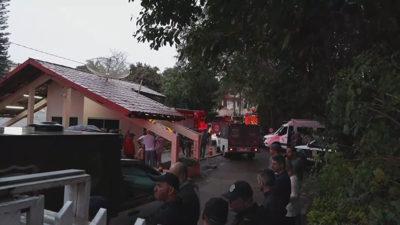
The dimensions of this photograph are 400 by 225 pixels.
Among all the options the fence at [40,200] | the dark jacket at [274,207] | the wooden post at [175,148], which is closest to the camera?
the fence at [40,200]

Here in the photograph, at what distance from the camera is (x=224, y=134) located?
22.5m

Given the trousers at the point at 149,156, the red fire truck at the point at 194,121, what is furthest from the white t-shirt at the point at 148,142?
the red fire truck at the point at 194,121

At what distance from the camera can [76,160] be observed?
2.96 meters

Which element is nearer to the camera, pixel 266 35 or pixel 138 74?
pixel 266 35

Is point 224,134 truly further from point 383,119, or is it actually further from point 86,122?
point 383,119

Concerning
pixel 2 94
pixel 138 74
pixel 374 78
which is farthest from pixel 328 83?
pixel 138 74

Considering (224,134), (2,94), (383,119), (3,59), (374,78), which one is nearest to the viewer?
(383,119)

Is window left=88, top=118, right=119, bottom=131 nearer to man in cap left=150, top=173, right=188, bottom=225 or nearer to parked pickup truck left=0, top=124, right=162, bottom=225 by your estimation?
parked pickup truck left=0, top=124, right=162, bottom=225

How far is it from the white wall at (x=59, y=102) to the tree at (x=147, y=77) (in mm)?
28628

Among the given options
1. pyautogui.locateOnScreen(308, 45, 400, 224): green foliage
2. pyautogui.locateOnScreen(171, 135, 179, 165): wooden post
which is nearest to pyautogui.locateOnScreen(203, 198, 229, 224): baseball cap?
pyautogui.locateOnScreen(308, 45, 400, 224): green foliage

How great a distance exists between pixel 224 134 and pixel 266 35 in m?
15.6

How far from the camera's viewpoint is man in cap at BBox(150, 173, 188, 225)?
10.0 feet

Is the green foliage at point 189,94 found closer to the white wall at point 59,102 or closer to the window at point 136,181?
the white wall at point 59,102

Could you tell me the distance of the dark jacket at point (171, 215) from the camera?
3053 millimetres
